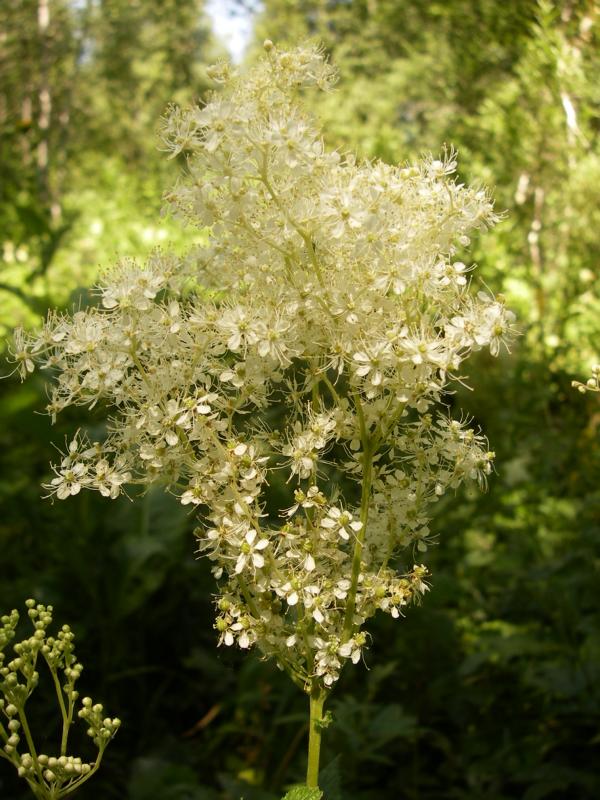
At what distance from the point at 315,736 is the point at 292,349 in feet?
1.74

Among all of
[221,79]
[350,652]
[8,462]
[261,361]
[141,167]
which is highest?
[221,79]

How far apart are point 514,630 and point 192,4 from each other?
2456cm

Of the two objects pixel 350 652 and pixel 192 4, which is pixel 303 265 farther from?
pixel 192 4

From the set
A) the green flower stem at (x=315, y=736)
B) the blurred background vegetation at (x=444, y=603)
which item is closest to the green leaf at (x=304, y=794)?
the green flower stem at (x=315, y=736)

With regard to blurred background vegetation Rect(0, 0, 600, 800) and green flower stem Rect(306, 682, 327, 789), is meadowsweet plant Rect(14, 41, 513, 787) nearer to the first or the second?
green flower stem Rect(306, 682, 327, 789)

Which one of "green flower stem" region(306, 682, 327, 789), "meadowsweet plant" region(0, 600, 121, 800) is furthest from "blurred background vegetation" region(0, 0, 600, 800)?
"meadowsweet plant" region(0, 600, 121, 800)

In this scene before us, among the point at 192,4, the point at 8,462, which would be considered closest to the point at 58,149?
the point at 192,4

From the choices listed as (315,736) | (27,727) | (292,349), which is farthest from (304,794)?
(292,349)

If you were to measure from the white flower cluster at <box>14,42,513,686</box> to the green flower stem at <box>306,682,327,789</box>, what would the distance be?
0.10ft

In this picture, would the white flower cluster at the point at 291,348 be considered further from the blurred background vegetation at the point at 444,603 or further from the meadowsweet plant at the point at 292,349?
the blurred background vegetation at the point at 444,603

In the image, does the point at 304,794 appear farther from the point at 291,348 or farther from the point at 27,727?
the point at 291,348

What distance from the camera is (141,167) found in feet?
74.0

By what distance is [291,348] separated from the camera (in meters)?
1.13

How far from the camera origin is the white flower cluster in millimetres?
1105
